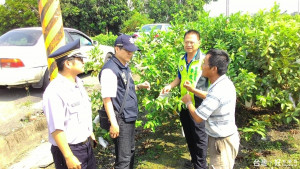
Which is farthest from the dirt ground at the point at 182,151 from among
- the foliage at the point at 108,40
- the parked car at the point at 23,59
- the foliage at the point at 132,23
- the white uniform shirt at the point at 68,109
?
the foliage at the point at 132,23

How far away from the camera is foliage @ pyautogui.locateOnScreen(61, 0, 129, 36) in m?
23.8

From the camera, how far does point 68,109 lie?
187 cm

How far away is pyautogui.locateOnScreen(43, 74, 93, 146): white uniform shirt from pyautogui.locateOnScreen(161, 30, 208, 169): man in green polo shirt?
103cm

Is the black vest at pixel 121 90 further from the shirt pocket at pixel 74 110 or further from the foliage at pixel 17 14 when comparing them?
the foliage at pixel 17 14

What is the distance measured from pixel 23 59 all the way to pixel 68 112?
368cm

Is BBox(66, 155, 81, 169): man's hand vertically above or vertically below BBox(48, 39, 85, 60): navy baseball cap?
below

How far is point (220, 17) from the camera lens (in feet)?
13.1

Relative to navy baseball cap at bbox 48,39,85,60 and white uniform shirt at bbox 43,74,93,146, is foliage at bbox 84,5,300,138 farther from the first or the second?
navy baseball cap at bbox 48,39,85,60

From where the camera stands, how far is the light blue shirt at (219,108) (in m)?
1.99

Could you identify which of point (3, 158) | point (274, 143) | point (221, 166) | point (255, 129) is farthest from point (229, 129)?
point (3, 158)

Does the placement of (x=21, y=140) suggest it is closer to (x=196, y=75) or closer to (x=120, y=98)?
(x=120, y=98)

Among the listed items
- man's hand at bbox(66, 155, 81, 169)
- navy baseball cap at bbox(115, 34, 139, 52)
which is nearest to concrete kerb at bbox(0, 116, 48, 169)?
man's hand at bbox(66, 155, 81, 169)

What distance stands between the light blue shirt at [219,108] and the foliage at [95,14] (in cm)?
2329

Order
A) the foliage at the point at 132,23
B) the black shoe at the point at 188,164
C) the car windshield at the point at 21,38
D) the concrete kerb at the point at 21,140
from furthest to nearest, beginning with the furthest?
1. the foliage at the point at 132,23
2. the car windshield at the point at 21,38
3. the concrete kerb at the point at 21,140
4. the black shoe at the point at 188,164
